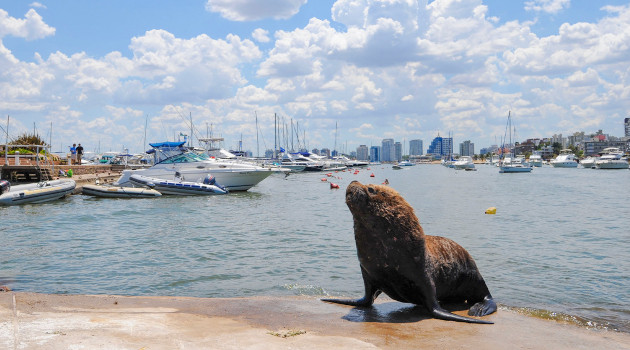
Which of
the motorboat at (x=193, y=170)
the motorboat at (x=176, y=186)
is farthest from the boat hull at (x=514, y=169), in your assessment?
the motorboat at (x=176, y=186)

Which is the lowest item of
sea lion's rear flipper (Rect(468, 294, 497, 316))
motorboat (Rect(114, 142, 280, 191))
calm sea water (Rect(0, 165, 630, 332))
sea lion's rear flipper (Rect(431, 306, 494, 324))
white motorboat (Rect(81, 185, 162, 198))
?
calm sea water (Rect(0, 165, 630, 332))

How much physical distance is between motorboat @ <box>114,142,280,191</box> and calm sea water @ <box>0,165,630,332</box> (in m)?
9.00

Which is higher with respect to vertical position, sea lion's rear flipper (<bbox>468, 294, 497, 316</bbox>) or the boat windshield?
the boat windshield

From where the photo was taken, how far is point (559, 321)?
23.2 feet

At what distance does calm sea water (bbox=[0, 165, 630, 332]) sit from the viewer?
923cm

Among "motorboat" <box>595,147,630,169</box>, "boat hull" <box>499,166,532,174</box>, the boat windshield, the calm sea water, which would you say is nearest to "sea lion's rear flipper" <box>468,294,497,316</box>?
the calm sea water

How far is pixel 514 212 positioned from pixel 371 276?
20847 mm

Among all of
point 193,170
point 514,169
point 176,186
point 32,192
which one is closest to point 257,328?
point 32,192

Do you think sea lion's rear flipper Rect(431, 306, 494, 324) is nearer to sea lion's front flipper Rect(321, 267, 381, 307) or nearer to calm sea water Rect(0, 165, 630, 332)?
sea lion's front flipper Rect(321, 267, 381, 307)

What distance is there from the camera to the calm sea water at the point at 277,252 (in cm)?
923

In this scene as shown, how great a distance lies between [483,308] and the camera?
6992 millimetres

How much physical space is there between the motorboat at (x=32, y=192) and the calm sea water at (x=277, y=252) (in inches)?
35.1

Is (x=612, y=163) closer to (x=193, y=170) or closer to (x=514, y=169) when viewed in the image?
(x=514, y=169)

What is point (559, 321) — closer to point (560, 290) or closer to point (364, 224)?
point (560, 290)
